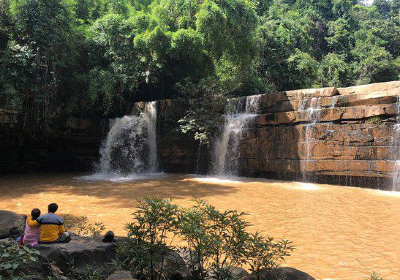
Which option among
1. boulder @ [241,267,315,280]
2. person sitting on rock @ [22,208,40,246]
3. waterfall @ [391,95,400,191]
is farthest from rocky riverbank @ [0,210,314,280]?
waterfall @ [391,95,400,191]

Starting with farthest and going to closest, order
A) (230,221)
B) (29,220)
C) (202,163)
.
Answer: (202,163) → (29,220) → (230,221)

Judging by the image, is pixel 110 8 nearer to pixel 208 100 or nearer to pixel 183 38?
pixel 183 38

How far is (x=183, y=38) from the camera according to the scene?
16031 mm

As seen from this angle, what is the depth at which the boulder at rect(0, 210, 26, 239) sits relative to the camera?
15.3 ft

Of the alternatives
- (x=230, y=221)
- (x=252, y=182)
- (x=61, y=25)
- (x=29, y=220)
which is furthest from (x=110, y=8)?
(x=230, y=221)

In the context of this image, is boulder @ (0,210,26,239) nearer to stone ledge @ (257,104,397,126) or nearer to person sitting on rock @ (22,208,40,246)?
person sitting on rock @ (22,208,40,246)

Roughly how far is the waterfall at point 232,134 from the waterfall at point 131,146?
3666mm

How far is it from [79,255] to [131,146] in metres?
13.2

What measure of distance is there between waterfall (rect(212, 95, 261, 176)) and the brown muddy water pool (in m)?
1.71

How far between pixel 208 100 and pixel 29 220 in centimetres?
1240

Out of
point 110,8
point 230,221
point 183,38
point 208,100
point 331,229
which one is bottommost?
point 331,229

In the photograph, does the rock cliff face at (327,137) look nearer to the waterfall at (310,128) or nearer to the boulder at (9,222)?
the waterfall at (310,128)

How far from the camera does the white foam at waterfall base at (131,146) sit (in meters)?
16.4

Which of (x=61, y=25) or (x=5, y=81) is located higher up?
(x=61, y=25)
